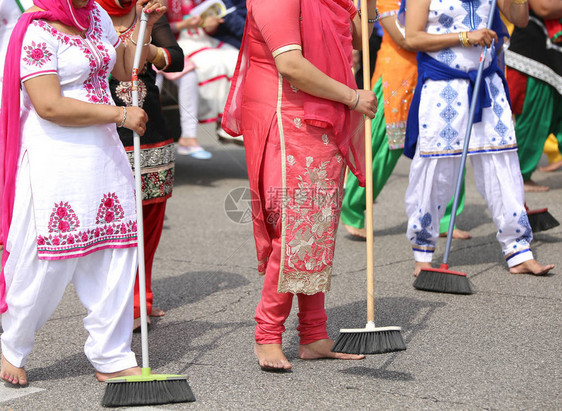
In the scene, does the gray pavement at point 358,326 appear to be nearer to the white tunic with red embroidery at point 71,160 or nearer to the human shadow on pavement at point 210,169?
the white tunic with red embroidery at point 71,160

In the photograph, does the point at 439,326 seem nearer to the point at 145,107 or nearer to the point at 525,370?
the point at 525,370

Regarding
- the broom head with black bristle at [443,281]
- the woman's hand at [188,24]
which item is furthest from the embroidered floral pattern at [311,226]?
the woman's hand at [188,24]

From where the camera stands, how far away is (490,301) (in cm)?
458

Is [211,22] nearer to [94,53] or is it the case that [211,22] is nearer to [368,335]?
[94,53]

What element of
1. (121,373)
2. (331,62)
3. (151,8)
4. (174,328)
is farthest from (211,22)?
(121,373)

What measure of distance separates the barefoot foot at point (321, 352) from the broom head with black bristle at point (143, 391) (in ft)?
2.25

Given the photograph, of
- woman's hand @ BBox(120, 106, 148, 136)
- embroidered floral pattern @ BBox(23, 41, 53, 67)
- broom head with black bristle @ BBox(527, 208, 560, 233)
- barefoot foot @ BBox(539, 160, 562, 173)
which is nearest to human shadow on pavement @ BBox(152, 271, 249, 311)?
woman's hand @ BBox(120, 106, 148, 136)

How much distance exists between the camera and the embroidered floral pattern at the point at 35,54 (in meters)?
3.18

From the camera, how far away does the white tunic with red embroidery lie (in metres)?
3.26

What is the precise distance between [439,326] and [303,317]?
774mm

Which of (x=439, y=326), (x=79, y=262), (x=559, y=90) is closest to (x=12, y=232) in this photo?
(x=79, y=262)

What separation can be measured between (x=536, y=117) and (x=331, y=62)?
3.88m

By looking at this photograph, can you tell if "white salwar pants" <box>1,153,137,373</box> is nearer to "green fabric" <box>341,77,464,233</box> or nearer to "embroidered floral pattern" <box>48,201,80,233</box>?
"embroidered floral pattern" <box>48,201,80,233</box>

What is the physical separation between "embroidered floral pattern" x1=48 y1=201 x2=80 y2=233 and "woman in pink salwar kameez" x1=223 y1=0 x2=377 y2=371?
2.48 feet
